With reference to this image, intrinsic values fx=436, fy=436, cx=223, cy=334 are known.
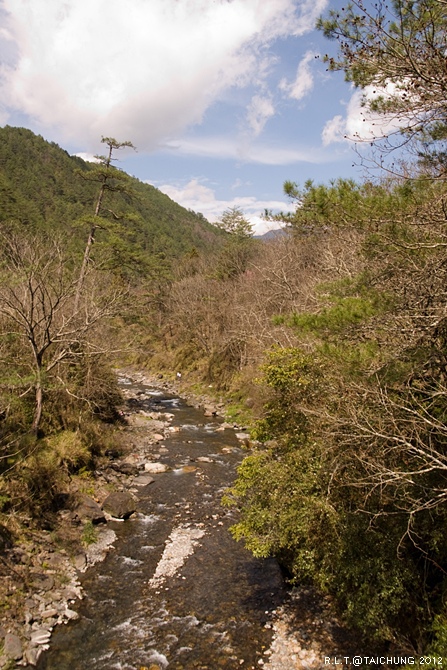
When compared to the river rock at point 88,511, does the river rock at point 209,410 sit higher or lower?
higher

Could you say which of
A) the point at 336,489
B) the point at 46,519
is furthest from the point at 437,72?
the point at 46,519

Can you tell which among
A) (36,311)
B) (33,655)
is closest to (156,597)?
(33,655)

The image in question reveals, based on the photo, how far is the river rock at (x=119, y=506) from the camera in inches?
497

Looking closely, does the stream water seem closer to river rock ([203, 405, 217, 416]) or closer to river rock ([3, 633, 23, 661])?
river rock ([3, 633, 23, 661])

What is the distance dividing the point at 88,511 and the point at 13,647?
4771 millimetres

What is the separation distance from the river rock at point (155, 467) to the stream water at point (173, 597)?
1626 millimetres

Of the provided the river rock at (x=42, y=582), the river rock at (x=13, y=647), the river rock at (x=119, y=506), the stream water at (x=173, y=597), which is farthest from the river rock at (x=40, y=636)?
the river rock at (x=119, y=506)

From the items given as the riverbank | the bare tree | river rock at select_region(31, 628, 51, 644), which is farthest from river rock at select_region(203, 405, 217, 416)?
river rock at select_region(31, 628, 51, 644)

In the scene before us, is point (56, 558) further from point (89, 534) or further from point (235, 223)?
point (235, 223)

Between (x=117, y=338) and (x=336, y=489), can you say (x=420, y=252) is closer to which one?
(x=336, y=489)

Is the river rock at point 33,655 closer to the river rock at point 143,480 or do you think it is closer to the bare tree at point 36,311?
the bare tree at point 36,311

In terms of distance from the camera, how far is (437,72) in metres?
5.90

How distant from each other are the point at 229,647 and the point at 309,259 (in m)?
22.2

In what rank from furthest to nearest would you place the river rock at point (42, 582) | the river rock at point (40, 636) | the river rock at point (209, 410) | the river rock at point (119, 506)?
the river rock at point (209, 410)
the river rock at point (119, 506)
the river rock at point (42, 582)
the river rock at point (40, 636)
